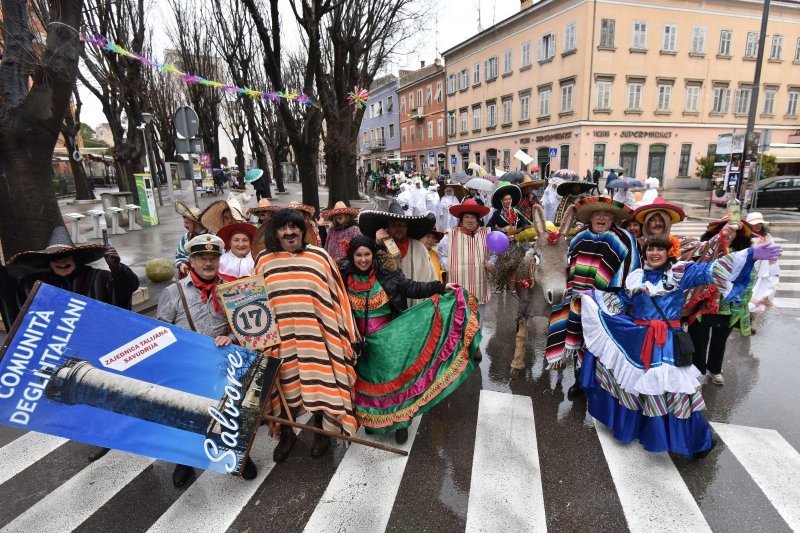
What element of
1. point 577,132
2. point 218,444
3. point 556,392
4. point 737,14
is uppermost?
point 737,14

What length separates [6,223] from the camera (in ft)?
17.6

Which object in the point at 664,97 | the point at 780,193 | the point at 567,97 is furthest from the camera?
the point at 567,97

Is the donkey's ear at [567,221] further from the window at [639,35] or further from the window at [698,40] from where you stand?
the window at [698,40]

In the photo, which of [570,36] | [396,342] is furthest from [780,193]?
[396,342]

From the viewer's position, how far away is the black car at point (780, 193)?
15.5 meters

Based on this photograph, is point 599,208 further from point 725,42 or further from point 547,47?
point 725,42

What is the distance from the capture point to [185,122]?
733cm

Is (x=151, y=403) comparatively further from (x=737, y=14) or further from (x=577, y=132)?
(x=737, y=14)

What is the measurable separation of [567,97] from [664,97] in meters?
6.11

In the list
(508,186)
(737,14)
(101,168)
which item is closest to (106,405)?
(508,186)

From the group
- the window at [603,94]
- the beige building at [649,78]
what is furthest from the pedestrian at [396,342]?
the window at [603,94]

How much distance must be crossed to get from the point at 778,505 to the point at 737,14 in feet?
113

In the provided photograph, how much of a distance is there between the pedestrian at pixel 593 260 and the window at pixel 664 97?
28.4 metres

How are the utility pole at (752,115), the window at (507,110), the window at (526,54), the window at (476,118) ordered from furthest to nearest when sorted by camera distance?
1. the window at (476,118)
2. the window at (507,110)
3. the window at (526,54)
4. the utility pole at (752,115)
